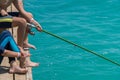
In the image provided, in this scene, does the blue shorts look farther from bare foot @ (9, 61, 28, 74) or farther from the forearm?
bare foot @ (9, 61, 28, 74)

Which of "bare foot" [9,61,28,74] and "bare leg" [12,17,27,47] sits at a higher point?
"bare leg" [12,17,27,47]

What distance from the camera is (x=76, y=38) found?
1032 centimetres

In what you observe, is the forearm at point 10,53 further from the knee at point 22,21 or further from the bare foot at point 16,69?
the knee at point 22,21

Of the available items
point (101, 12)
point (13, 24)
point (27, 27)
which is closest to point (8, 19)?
point (13, 24)

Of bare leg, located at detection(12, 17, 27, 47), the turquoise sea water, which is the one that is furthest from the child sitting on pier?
the turquoise sea water

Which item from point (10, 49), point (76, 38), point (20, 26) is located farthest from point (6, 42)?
point (76, 38)

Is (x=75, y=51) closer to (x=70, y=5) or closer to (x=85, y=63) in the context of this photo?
(x=85, y=63)

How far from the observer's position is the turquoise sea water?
8.74m

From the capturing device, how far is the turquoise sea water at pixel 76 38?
8.74 m

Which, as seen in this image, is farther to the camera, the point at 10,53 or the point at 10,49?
the point at 10,49

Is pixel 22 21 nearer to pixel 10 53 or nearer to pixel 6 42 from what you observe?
pixel 6 42

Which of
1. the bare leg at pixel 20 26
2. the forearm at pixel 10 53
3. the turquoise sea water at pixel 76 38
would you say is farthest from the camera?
the turquoise sea water at pixel 76 38

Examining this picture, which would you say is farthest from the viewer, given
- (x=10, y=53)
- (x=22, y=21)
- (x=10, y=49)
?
(x=22, y=21)

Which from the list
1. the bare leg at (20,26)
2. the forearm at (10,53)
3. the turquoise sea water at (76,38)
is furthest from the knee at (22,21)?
the turquoise sea water at (76,38)
